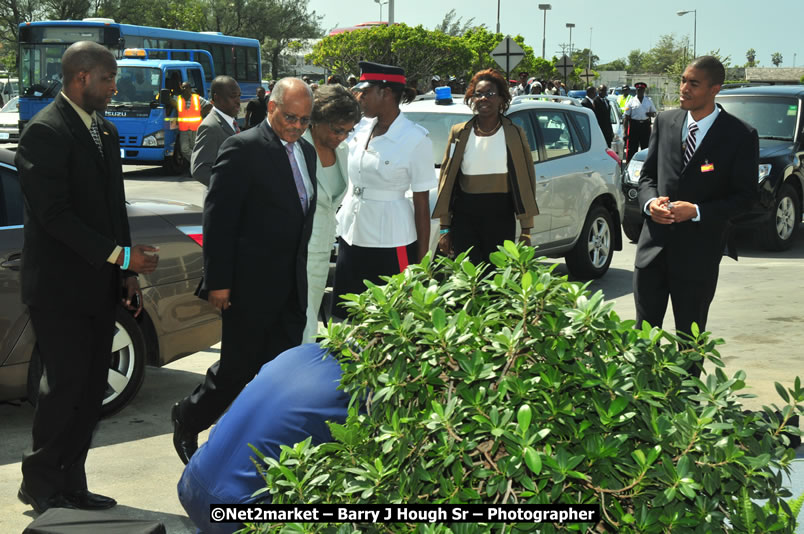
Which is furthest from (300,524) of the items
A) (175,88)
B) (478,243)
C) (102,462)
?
(175,88)

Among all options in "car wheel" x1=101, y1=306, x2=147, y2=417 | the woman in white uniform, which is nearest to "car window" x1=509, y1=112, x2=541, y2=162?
the woman in white uniform

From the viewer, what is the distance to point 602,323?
223cm

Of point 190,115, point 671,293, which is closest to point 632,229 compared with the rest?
point 671,293

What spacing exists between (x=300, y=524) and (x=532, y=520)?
1.66 ft

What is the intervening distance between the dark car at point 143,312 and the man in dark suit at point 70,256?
3.50 feet

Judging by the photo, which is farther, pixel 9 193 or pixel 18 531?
pixel 9 193

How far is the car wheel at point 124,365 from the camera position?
5.59 m

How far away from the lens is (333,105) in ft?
16.1

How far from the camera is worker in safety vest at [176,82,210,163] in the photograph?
755 inches

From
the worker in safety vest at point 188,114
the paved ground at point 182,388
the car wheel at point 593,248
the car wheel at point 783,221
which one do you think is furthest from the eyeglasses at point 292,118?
the worker in safety vest at point 188,114

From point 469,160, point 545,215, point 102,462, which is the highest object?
point 469,160

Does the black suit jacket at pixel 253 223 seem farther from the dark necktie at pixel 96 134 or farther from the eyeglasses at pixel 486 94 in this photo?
the eyeglasses at pixel 486 94

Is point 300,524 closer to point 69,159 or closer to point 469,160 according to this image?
point 69,159

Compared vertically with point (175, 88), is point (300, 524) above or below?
below
